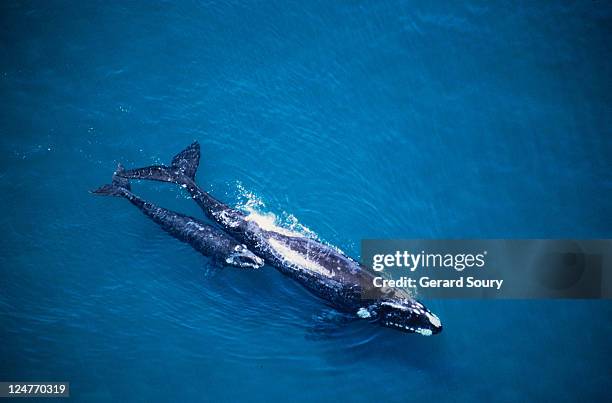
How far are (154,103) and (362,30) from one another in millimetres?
8898

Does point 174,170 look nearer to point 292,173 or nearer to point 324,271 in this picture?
point 292,173

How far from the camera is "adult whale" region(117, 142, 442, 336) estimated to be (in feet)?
48.5

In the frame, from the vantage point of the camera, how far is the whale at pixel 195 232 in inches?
623

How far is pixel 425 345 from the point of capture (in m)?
15.4

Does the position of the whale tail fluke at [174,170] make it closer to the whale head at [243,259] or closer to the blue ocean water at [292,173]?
the blue ocean water at [292,173]

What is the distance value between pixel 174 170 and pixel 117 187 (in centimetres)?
199

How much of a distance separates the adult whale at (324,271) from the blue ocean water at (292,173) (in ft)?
2.69

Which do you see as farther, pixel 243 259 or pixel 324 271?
pixel 243 259

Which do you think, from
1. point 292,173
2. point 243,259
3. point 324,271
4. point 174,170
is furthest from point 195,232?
point 324,271

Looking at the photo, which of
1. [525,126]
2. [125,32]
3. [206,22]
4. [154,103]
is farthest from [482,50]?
[125,32]

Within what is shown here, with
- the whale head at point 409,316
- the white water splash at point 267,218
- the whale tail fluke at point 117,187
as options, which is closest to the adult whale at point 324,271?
the whale head at point 409,316

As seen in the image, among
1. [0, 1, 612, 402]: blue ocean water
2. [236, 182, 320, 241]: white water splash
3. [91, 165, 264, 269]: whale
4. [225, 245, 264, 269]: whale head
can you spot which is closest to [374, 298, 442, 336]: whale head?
[0, 1, 612, 402]: blue ocean water

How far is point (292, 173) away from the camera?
17828 mm

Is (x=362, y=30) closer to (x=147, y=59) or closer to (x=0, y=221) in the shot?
(x=147, y=59)
